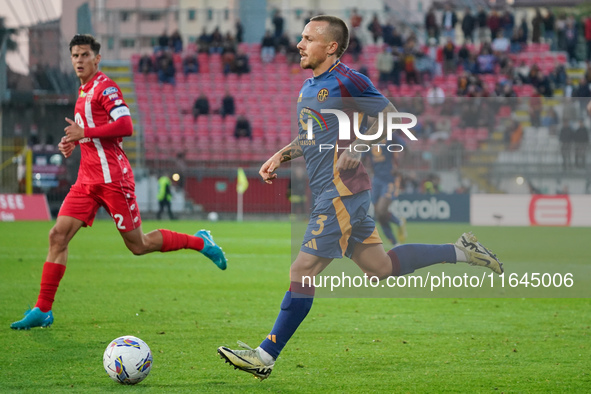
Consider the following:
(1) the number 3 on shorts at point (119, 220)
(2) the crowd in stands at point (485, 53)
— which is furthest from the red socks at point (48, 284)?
(2) the crowd in stands at point (485, 53)

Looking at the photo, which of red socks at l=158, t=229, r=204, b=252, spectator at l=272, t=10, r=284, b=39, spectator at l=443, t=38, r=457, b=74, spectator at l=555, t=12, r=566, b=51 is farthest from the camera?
spectator at l=272, t=10, r=284, b=39

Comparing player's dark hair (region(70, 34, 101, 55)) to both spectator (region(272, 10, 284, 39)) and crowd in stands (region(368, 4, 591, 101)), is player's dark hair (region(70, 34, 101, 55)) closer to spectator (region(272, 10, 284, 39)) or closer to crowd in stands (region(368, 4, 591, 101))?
crowd in stands (region(368, 4, 591, 101))

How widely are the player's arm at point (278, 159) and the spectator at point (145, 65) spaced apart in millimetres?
26931

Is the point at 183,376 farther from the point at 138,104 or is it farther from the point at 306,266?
the point at 138,104

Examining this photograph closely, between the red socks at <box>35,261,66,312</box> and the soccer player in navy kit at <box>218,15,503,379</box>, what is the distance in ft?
7.94

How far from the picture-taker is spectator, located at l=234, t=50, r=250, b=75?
30.6m

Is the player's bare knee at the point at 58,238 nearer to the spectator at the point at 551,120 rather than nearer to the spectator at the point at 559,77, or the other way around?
the spectator at the point at 551,120

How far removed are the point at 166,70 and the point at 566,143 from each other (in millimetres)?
18026

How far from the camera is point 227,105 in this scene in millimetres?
29000

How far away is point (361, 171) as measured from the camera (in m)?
4.75

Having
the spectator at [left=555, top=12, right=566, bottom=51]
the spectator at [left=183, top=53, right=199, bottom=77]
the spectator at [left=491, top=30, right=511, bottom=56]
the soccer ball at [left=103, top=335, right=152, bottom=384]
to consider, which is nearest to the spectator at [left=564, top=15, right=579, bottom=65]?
the spectator at [left=555, top=12, right=566, bottom=51]

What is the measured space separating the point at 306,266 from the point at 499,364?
1571 millimetres

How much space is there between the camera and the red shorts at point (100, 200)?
6410mm

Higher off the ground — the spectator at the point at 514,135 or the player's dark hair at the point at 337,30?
the player's dark hair at the point at 337,30
